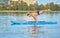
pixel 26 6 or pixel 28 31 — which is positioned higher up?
pixel 28 31

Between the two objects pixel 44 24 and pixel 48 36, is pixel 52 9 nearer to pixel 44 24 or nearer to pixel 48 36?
pixel 44 24

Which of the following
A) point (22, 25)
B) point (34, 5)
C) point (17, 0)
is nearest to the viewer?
point (22, 25)

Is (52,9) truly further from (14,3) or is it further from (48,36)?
(48,36)

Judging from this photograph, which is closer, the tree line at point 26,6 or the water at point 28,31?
the water at point 28,31

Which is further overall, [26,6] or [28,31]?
[26,6]

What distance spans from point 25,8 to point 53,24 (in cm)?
2799

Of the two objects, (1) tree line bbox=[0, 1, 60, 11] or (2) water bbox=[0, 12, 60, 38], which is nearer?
(2) water bbox=[0, 12, 60, 38]

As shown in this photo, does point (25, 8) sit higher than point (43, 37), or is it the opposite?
point (43, 37)

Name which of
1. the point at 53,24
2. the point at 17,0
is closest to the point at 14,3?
the point at 17,0

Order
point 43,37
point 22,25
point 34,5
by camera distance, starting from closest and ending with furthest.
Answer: point 43,37 < point 22,25 < point 34,5

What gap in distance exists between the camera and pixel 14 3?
1893 inches

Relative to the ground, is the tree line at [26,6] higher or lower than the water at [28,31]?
lower

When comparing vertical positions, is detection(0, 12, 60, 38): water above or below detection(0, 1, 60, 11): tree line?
above

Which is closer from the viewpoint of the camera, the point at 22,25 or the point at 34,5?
the point at 22,25
